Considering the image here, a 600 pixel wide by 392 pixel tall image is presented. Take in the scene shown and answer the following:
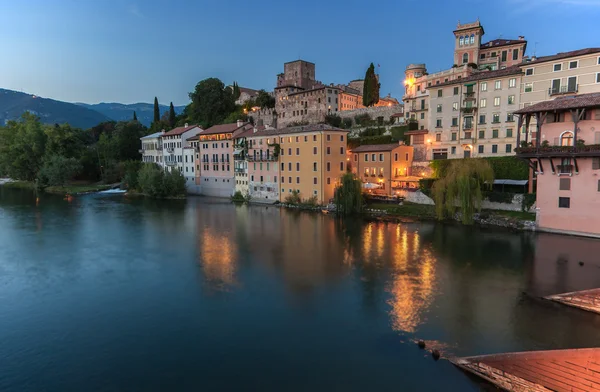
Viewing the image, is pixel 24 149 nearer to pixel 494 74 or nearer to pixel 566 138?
pixel 494 74

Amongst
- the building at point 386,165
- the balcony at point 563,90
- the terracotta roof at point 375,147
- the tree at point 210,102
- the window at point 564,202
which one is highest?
the tree at point 210,102

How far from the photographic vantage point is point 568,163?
26.8 metres

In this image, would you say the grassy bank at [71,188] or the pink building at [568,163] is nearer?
the pink building at [568,163]

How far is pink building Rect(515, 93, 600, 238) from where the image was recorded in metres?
25.7

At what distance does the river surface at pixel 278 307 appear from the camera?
1140cm

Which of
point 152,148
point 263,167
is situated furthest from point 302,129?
point 152,148

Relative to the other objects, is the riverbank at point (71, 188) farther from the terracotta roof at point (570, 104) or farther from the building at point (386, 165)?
the terracotta roof at point (570, 104)

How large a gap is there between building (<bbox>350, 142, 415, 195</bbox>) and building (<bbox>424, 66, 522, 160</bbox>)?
3.21m

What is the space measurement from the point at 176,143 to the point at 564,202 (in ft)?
181

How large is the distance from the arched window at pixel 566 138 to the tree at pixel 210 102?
59947 mm

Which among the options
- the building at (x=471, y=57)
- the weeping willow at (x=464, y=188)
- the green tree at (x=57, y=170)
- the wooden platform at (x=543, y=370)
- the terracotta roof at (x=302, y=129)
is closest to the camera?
the wooden platform at (x=543, y=370)

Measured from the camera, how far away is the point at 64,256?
24.4 metres

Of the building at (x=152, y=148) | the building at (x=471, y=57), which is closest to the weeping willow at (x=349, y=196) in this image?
the building at (x=471, y=57)

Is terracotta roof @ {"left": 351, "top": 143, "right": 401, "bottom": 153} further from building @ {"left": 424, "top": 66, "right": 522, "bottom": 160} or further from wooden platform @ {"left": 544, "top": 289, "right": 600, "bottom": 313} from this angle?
wooden platform @ {"left": 544, "top": 289, "right": 600, "bottom": 313}
